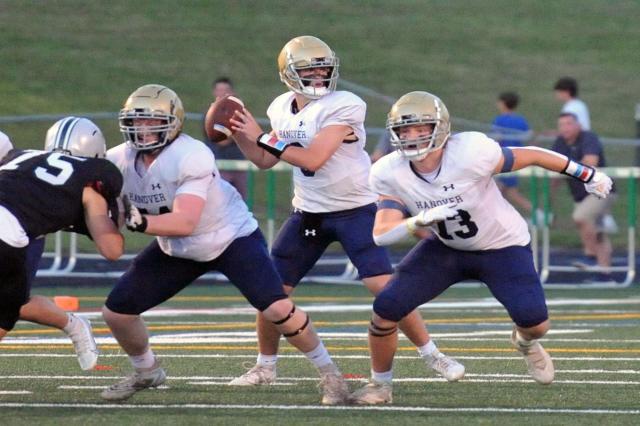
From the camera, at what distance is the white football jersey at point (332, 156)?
7906mm

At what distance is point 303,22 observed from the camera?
1011 inches

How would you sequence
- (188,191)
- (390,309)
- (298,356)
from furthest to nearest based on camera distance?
(298,356) → (390,309) → (188,191)

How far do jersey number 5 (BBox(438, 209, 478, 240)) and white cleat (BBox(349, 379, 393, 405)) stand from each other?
742mm

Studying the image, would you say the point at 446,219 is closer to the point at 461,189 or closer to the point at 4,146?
the point at 461,189

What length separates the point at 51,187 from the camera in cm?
677

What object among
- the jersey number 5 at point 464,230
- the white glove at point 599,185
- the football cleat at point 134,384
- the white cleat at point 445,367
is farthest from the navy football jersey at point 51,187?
the white glove at point 599,185

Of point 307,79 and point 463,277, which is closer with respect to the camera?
point 463,277

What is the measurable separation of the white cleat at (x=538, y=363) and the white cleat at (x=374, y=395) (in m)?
0.77

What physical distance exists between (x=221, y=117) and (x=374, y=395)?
4.99ft

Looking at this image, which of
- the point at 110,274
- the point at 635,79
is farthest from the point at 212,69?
the point at 110,274

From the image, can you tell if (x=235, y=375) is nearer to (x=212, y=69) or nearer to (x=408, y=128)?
(x=408, y=128)

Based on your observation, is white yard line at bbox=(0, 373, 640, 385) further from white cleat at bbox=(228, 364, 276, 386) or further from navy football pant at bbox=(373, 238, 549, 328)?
navy football pant at bbox=(373, 238, 549, 328)

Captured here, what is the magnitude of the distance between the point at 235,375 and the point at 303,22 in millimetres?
17867

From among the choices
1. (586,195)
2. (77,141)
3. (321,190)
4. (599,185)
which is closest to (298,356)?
(321,190)
